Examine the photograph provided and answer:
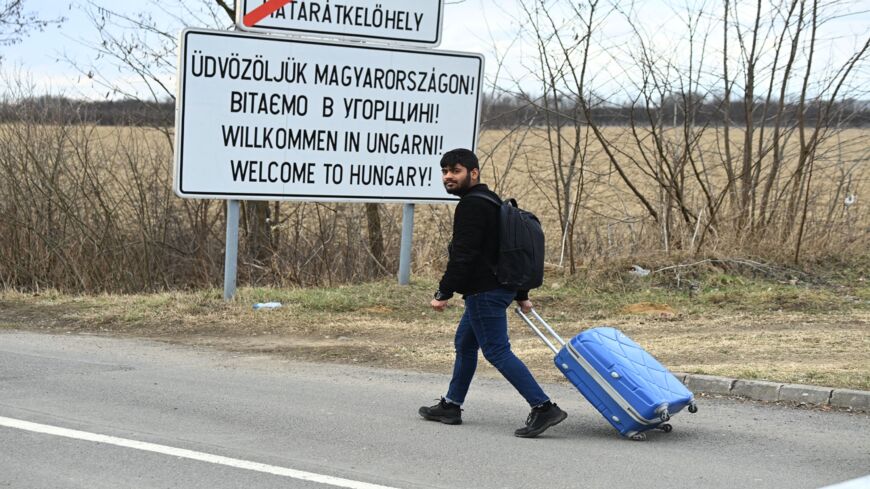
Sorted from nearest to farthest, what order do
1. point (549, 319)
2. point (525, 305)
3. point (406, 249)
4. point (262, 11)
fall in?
point (525, 305), point (549, 319), point (262, 11), point (406, 249)

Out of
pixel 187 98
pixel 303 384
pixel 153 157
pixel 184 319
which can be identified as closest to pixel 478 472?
pixel 303 384

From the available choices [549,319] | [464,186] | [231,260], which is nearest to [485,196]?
[464,186]

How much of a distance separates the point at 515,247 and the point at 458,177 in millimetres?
553

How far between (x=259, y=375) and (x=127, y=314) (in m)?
3.46

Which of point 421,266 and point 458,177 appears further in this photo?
point 421,266

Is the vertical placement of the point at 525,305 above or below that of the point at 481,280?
below

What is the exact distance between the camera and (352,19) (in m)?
12.5

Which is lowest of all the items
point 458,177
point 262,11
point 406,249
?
point 406,249

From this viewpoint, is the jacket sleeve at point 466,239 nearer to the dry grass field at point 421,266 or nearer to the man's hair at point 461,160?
the man's hair at point 461,160

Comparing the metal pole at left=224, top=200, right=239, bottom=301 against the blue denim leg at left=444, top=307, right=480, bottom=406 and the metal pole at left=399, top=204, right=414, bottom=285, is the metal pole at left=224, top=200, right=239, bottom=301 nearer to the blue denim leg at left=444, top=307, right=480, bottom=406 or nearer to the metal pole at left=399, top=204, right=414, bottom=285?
the metal pole at left=399, top=204, right=414, bottom=285

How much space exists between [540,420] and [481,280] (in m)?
0.92

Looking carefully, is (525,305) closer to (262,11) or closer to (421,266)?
(262,11)

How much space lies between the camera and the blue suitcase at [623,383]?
6.55 meters

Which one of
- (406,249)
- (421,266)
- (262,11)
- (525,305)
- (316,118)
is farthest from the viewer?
(421,266)
